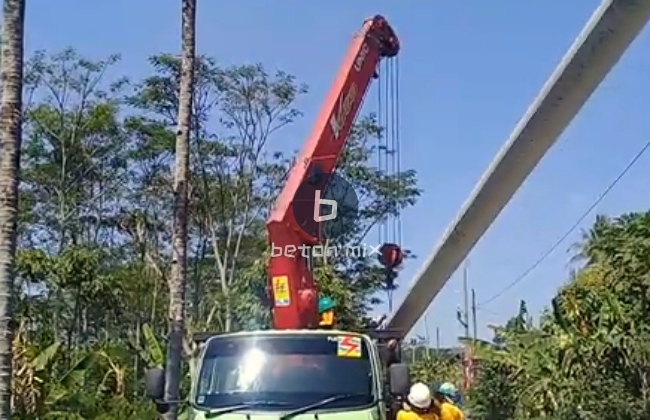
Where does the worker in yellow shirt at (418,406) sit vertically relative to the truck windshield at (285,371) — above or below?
below

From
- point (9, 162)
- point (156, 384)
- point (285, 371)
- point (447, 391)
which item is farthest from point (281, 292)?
point (9, 162)

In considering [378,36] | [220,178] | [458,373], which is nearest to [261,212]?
[220,178]

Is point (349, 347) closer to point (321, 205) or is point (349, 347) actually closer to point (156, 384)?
point (156, 384)

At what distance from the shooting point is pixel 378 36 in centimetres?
1773

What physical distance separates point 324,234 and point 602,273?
998cm

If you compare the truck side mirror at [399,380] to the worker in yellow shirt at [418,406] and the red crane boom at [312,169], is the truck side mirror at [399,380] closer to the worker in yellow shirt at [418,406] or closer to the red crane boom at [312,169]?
the worker in yellow shirt at [418,406]

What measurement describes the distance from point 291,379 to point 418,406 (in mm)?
1354

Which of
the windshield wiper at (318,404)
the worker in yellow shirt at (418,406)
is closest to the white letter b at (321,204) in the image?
the worker in yellow shirt at (418,406)

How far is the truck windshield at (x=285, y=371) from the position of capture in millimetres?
10656

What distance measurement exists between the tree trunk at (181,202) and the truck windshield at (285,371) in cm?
652

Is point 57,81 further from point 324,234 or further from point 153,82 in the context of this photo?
point 324,234

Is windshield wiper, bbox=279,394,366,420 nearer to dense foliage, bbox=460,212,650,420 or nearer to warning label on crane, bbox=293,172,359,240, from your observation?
warning label on crane, bbox=293,172,359,240

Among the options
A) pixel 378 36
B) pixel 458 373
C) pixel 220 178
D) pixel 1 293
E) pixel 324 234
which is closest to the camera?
pixel 1 293

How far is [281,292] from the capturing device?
Result: 14945 mm
